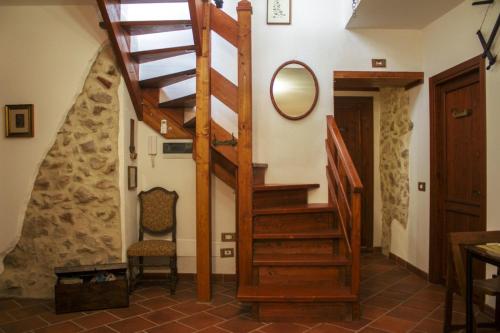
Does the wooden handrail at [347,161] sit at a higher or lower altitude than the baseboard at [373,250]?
higher

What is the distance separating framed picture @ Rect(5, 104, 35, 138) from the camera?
3.36m

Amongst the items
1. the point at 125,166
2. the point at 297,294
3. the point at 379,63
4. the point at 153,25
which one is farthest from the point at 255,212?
the point at 379,63

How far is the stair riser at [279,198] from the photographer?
3.39 meters

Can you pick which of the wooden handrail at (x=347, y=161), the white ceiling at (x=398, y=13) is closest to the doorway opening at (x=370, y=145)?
the white ceiling at (x=398, y=13)

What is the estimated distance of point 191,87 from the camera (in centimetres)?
396

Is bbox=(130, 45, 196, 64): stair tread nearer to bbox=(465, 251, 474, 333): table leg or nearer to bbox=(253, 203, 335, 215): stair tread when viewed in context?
bbox=(253, 203, 335, 215): stair tread

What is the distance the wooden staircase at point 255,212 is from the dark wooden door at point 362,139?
5.32 ft

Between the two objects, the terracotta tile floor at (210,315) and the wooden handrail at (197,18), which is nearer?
the terracotta tile floor at (210,315)

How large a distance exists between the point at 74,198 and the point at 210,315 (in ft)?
5.46

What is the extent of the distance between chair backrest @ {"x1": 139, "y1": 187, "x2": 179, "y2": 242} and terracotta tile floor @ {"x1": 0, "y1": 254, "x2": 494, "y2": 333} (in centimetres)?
59

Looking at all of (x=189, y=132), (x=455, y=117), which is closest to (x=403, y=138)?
(x=455, y=117)

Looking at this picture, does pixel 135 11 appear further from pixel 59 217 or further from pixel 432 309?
pixel 432 309

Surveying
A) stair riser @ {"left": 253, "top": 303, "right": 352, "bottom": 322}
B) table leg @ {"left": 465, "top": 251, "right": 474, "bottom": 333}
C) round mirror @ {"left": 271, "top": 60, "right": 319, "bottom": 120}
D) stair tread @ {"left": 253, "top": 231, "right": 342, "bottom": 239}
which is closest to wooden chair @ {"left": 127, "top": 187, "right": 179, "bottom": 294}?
stair tread @ {"left": 253, "top": 231, "right": 342, "bottom": 239}

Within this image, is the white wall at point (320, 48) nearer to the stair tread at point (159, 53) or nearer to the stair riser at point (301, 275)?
the stair tread at point (159, 53)
